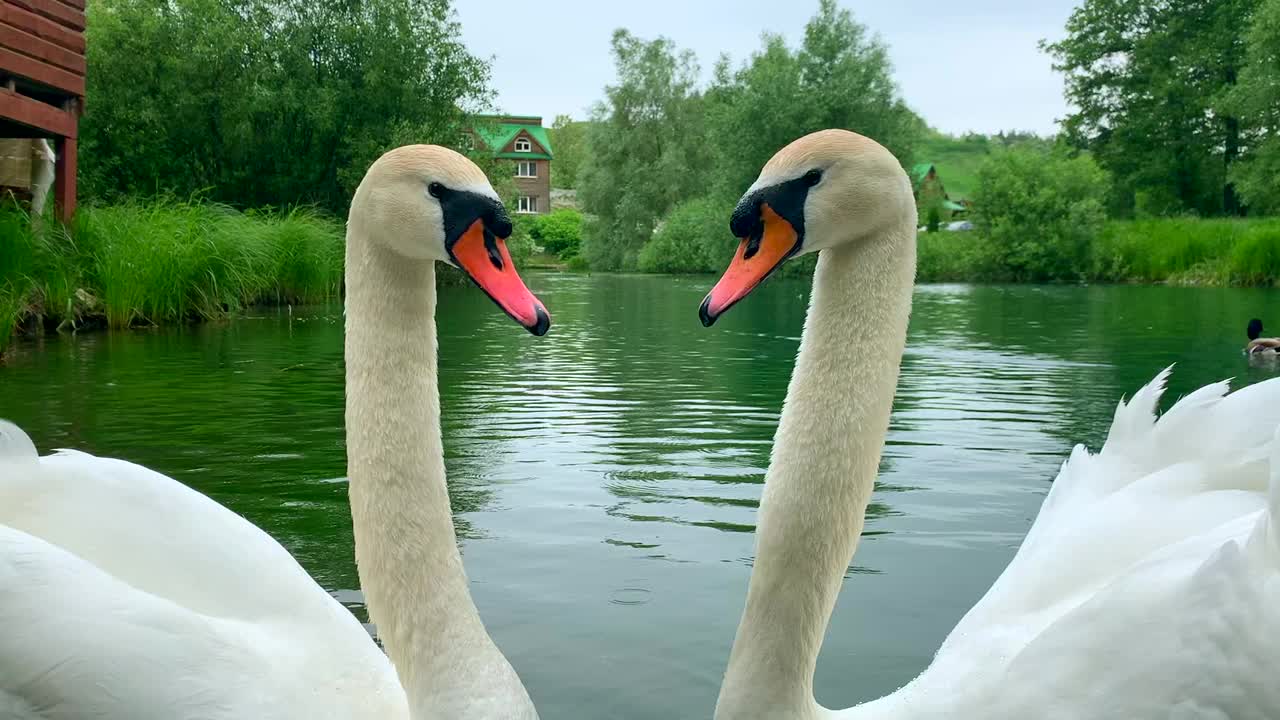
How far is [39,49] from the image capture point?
41.7 ft

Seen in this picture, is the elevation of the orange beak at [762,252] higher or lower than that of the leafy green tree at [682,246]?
lower

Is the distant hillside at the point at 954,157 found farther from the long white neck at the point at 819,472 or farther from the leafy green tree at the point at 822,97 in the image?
the long white neck at the point at 819,472

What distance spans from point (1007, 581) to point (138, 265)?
11.7 metres

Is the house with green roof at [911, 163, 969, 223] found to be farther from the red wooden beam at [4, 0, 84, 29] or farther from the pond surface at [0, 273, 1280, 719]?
the red wooden beam at [4, 0, 84, 29]

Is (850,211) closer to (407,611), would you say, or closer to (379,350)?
(379,350)

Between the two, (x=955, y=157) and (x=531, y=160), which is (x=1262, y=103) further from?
(x=955, y=157)

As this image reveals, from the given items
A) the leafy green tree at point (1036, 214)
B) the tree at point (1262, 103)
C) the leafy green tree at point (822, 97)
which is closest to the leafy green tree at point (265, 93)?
the leafy green tree at point (822, 97)

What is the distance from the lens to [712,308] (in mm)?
2256

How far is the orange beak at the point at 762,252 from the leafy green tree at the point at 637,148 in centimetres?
5597

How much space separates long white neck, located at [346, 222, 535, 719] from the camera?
2.59 m

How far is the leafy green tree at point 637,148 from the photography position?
58688mm

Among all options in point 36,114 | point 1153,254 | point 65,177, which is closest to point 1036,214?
point 1153,254

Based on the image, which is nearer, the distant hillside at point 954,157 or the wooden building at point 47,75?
the wooden building at point 47,75

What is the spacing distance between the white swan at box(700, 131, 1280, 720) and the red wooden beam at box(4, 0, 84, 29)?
474 inches
